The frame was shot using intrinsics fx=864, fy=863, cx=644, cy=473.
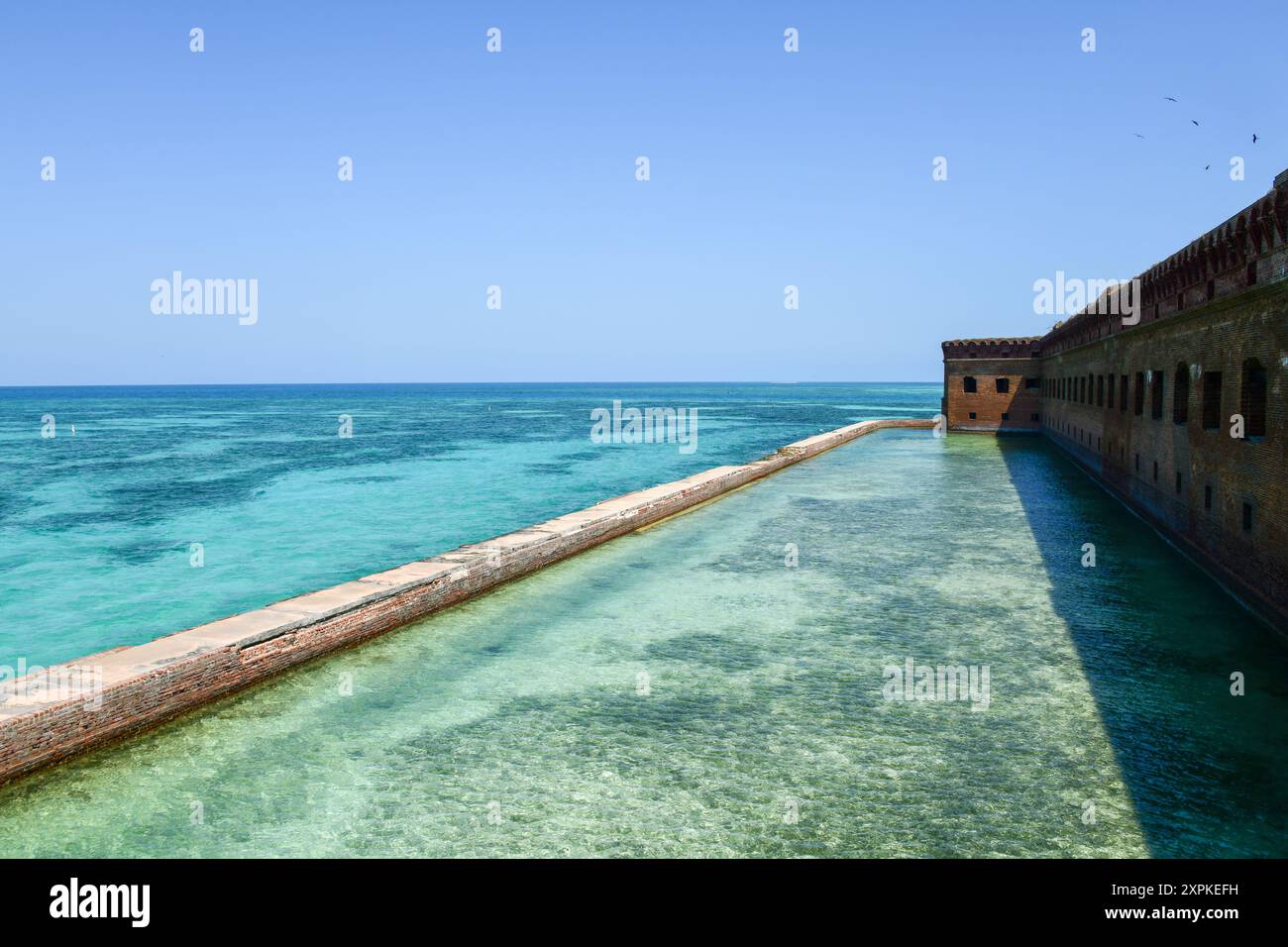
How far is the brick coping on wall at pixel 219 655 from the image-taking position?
5738 millimetres

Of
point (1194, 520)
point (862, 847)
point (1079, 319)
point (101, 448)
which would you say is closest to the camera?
point (862, 847)

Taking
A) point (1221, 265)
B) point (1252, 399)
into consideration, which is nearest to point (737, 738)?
point (1252, 399)

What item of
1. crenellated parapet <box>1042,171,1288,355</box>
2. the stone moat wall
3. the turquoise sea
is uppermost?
crenellated parapet <box>1042,171,1288,355</box>

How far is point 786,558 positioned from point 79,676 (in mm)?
8854

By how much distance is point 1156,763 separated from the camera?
576 centimetres

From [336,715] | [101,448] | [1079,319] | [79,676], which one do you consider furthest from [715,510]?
[101,448]

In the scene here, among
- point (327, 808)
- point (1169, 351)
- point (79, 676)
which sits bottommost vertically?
point (327, 808)

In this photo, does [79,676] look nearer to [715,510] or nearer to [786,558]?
[786,558]

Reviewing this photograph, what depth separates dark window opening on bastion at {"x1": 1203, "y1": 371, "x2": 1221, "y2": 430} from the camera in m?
11.9

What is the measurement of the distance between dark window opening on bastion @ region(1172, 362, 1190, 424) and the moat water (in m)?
4.04

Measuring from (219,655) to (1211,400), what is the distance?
1278cm

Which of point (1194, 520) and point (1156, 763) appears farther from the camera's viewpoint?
point (1194, 520)
